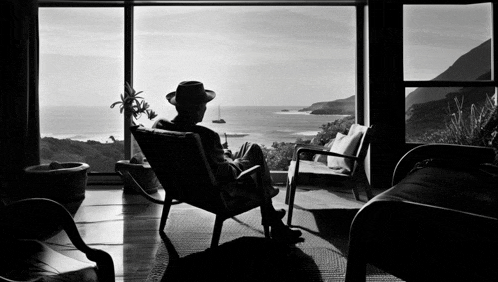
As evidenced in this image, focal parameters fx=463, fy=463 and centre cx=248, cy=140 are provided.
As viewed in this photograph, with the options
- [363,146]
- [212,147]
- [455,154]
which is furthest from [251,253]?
[363,146]

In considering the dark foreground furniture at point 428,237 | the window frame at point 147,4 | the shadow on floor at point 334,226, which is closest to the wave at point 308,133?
the window frame at point 147,4

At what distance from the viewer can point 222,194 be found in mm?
2857

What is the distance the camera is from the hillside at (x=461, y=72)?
5.11 m

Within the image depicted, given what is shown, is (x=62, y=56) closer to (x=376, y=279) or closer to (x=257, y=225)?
(x=257, y=225)

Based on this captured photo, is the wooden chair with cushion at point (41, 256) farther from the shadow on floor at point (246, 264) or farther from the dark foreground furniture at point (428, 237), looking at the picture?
the shadow on floor at point (246, 264)

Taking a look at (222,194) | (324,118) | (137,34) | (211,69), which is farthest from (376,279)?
(137,34)

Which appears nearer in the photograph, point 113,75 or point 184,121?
point 184,121

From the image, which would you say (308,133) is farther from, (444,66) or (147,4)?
(147,4)

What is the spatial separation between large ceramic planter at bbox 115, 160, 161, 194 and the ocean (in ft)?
2.59

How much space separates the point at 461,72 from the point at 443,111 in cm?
46

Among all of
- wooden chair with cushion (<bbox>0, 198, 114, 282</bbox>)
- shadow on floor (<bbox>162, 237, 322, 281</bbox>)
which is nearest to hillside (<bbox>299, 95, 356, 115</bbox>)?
shadow on floor (<bbox>162, 237, 322, 281</bbox>)

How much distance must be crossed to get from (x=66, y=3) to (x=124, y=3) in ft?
2.24

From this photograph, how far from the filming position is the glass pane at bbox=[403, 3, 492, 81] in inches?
201

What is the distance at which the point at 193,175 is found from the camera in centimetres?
284
